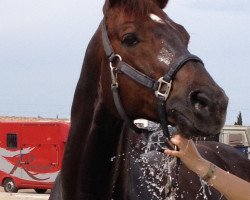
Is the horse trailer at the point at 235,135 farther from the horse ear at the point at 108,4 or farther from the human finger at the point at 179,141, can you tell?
the human finger at the point at 179,141

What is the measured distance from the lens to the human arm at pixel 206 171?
3305 millimetres

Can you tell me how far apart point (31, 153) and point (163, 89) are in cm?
1753

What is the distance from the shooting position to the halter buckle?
11.6ft

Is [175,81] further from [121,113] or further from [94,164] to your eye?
[94,164]

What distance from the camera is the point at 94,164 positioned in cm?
395

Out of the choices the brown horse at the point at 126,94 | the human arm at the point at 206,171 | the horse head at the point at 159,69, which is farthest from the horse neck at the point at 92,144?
the human arm at the point at 206,171

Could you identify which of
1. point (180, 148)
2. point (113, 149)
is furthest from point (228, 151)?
point (180, 148)

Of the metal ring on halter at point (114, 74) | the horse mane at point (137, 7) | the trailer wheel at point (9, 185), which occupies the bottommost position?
the trailer wheel at point (9, 185)

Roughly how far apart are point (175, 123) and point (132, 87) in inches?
15.2

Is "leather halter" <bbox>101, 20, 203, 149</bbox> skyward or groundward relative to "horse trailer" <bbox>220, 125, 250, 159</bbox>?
skyward

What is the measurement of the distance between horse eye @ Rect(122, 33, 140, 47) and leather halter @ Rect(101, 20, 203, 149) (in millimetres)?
113

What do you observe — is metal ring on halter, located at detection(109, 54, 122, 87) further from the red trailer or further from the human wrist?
the red trailer

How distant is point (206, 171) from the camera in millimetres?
3385

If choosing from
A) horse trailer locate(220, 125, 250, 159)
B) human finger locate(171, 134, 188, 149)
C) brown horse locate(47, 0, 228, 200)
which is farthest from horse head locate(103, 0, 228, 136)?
horse trailer locate(220, 125, 250, 159)
